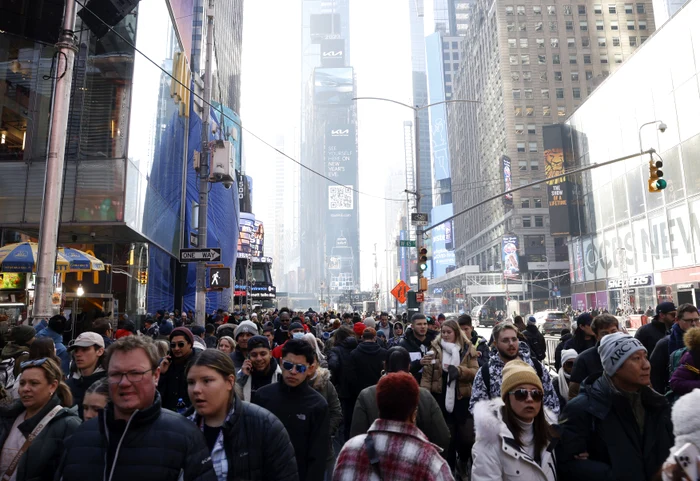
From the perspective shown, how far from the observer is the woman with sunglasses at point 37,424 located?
130 inches

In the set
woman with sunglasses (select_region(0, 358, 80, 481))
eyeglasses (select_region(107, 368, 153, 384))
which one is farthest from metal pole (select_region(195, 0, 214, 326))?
eyeglasses (select_region(107, 368, 153, 384))

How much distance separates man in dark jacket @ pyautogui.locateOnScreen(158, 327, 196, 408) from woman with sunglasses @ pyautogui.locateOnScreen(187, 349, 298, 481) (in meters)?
2.08

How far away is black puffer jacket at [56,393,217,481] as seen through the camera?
2.52 m

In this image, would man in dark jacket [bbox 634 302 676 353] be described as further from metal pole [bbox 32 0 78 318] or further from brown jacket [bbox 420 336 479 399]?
metal pole [bbox 32 0 78 318]

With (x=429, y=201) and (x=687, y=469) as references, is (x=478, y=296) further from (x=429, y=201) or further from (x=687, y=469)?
(x=429, y=201)

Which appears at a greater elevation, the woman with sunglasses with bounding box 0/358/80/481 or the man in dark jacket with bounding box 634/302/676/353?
the man in dark jacket with bounding box 634/302/676/353

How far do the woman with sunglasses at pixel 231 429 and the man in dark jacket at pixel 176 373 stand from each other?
208cm

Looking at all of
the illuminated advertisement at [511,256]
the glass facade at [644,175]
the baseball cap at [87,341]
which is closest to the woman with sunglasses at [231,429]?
the baseball cap at [87,341]

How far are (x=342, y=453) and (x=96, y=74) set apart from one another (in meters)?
21.0

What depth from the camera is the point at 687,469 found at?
2.23 meters

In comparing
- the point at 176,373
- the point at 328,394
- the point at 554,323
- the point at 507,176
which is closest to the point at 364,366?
the point at 328,394

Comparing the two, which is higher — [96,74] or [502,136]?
[502,136]

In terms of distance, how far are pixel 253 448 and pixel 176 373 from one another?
8.32 ft

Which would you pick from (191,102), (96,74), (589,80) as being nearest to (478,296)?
(589,80)
